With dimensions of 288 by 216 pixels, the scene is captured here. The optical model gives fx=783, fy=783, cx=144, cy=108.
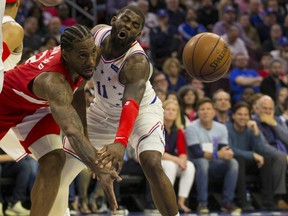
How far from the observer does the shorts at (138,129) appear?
6094 mm

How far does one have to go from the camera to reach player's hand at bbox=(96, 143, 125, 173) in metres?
4.91

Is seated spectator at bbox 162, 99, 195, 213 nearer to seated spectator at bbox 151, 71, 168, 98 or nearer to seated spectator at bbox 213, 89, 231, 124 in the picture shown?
seated spectator at bbox 213, 89, 231, 124

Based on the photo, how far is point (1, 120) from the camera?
581 cm

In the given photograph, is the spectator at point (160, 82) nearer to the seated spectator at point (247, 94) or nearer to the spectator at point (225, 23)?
the seated spectator at point (247, 94)

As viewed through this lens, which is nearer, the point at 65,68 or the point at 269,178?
the point at 65,68

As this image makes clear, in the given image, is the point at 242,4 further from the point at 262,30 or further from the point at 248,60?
the point at 248,60

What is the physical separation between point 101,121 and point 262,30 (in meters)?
8.77

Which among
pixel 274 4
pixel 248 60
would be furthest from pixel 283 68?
pixel 274 4

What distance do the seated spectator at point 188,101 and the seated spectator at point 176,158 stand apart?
0.66m

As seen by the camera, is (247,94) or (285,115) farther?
(247,94)

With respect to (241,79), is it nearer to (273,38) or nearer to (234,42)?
(234,42)

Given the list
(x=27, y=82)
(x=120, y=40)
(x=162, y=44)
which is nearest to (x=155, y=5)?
(x=162, y=44)

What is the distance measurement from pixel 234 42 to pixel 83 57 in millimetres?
8367

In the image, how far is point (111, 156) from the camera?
497cm
